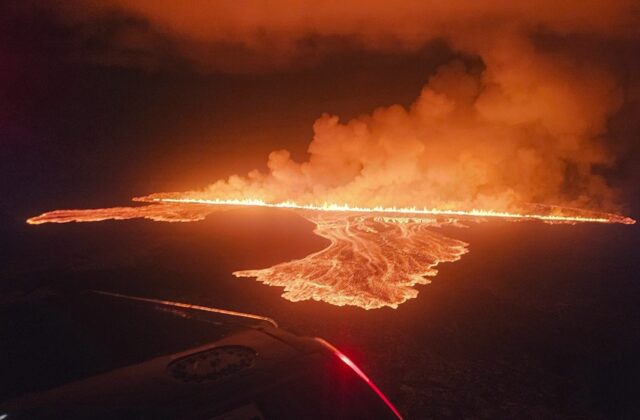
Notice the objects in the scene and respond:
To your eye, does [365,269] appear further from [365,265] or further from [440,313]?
[440,313]

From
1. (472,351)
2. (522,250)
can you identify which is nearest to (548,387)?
(472,351)

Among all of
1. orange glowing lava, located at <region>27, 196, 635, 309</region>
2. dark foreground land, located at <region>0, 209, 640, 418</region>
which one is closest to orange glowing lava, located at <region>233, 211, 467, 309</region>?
orange glowing lava, located at <region>27, 196, 635, 309</region>

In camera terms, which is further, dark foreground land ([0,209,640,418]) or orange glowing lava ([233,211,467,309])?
orange glowing lava ([233,211,467,309])

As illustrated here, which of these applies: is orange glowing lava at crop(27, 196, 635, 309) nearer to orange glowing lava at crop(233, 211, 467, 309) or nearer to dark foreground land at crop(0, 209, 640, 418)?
orange glowing lava at crop(233, 211, 467, 309)

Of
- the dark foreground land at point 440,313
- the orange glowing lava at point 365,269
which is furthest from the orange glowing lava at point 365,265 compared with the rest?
the dark foreground land at point 440,313

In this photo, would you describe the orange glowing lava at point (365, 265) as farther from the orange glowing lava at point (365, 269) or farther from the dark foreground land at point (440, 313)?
the dark foreground land at point (440, 313)

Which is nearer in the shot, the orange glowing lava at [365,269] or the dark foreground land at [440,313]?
the dark foreground land at [440,313]

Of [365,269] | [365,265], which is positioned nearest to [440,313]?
[365,269]

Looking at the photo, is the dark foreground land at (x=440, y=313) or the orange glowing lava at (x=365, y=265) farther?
the orange glowing lava at (x=365, y=265)

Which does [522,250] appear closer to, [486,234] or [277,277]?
[486,234]
